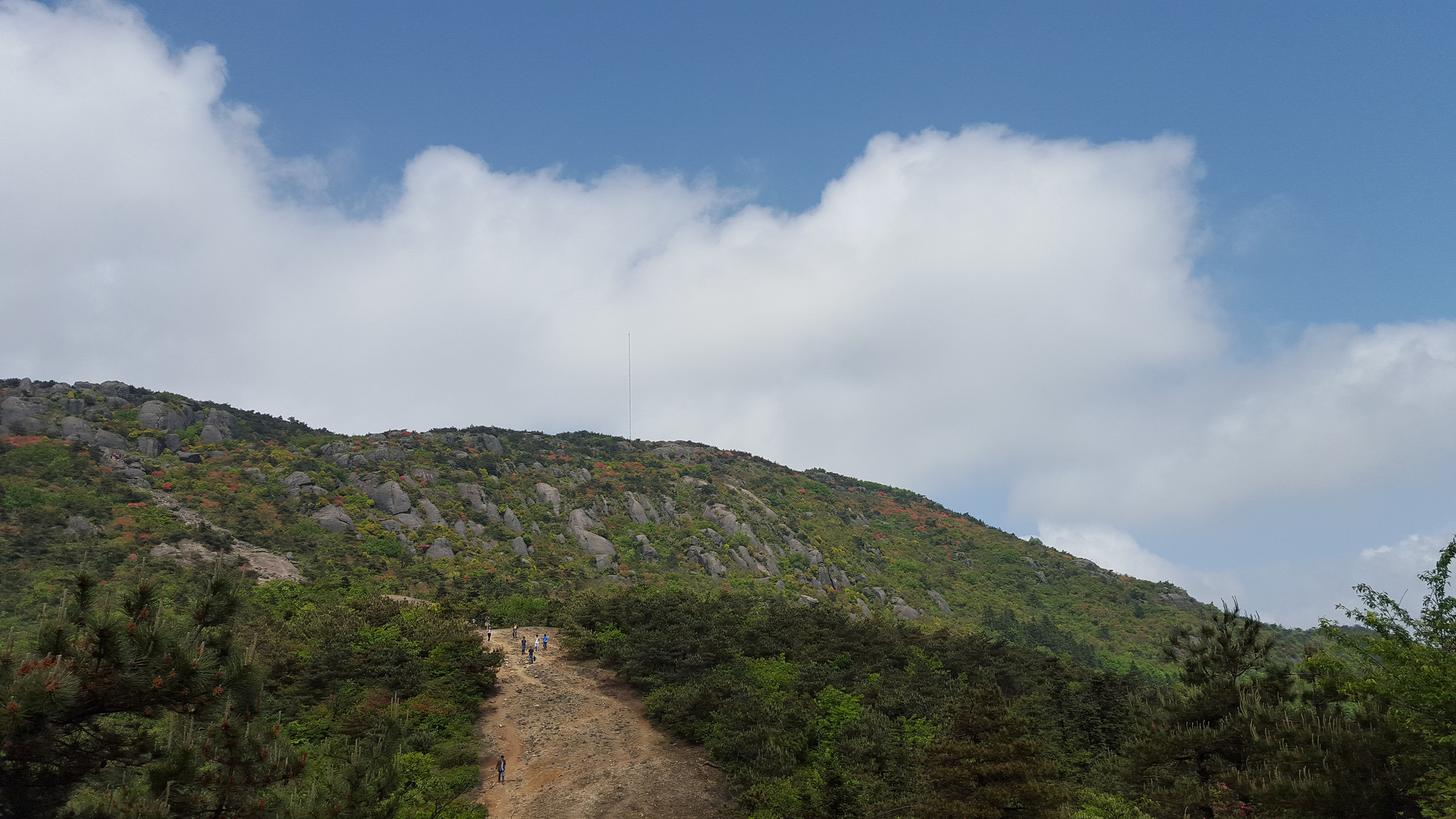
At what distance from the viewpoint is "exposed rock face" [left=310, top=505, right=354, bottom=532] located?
68812mm

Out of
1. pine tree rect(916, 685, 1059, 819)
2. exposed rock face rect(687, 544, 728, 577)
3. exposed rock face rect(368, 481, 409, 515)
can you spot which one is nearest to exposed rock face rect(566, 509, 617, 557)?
exposed rock face rect(687, 544, 728, 577)

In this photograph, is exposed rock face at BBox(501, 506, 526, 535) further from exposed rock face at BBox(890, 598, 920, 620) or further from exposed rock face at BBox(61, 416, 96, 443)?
exposed rock face at BBox(890, 598, 920, 620)

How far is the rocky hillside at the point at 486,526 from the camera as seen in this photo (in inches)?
2245

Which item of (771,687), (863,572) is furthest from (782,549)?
(771,687)

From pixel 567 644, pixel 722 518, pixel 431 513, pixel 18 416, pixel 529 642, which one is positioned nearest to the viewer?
pixel 567 644

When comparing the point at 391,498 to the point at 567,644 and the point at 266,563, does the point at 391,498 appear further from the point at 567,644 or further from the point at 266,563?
the point at 567,644

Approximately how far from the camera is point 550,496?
3674 inches

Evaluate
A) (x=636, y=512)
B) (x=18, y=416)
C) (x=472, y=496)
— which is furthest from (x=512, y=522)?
(x=18, y=416)

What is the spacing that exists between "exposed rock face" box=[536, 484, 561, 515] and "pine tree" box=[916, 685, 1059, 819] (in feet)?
255

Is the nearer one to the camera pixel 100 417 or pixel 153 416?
pixel 100 417

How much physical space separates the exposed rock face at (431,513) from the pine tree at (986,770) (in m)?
69.9

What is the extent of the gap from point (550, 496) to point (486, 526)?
13644mm

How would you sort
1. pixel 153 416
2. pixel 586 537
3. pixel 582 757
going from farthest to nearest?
pixel 586 537, pixel 153 416, pixel 582 757

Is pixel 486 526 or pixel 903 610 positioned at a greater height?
pixel 486 526
